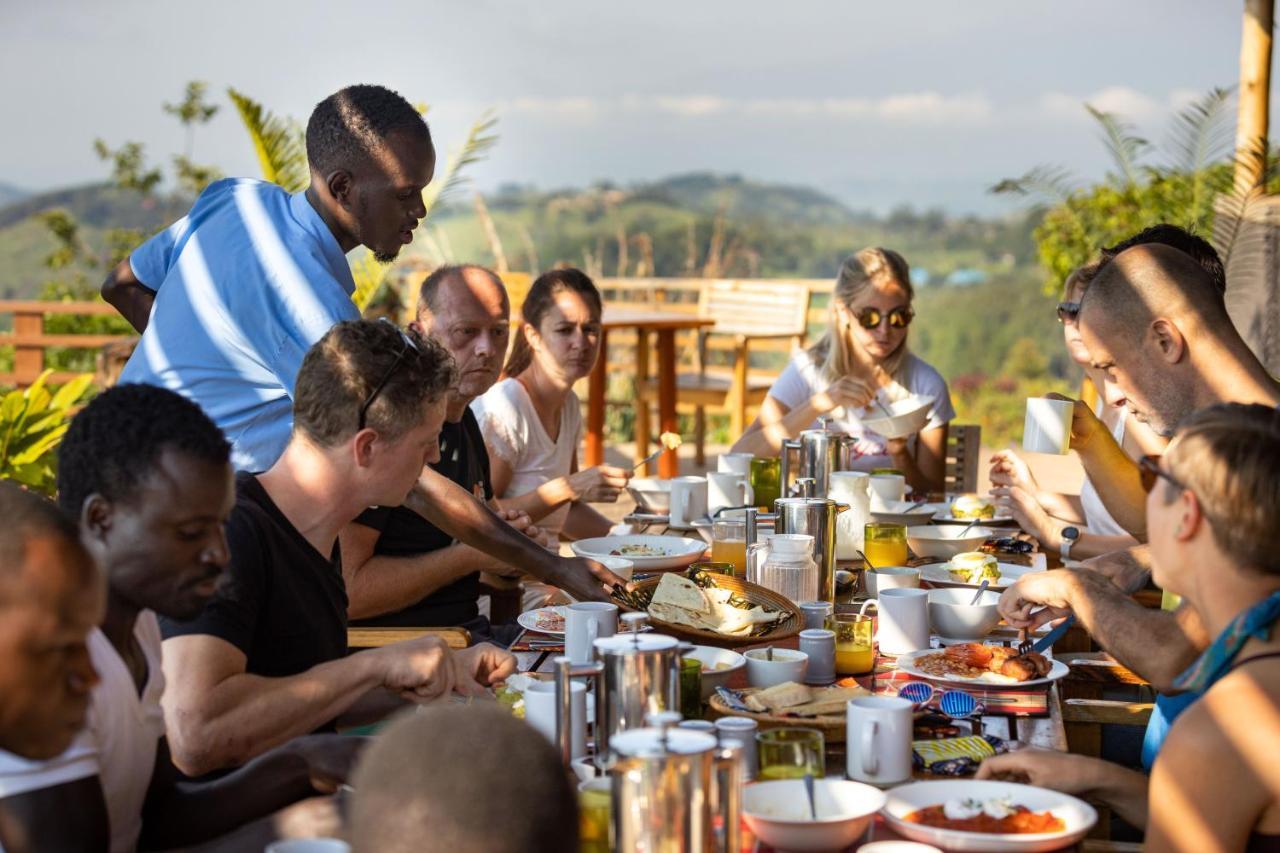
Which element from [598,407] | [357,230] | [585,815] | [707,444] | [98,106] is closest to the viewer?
[585,815]

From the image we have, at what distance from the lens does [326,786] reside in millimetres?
2283

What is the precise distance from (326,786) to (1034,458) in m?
10.0

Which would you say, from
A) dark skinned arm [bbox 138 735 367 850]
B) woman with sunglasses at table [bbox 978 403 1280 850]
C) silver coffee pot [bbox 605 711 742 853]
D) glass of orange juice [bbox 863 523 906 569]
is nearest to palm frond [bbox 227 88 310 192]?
glass of orange juice [bbox 863 523 906 569]

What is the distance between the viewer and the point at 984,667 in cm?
285

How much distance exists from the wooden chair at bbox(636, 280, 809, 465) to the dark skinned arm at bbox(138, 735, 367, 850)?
7895 millimetres

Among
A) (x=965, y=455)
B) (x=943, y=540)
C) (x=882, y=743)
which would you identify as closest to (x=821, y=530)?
(x=943, y=540)

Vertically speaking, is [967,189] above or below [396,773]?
above

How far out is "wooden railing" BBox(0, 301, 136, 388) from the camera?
442 inches

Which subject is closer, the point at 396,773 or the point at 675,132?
the point at 396,773

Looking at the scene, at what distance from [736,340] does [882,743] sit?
8.88m

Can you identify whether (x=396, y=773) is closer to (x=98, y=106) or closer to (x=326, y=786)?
(x=326, y=786)

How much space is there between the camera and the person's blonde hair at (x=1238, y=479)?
199 cm

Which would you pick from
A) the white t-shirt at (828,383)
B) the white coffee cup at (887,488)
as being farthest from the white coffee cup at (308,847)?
the white t-shirt at (828,383)

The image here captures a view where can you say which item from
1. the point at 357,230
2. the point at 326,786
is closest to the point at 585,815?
the point at 326,786
